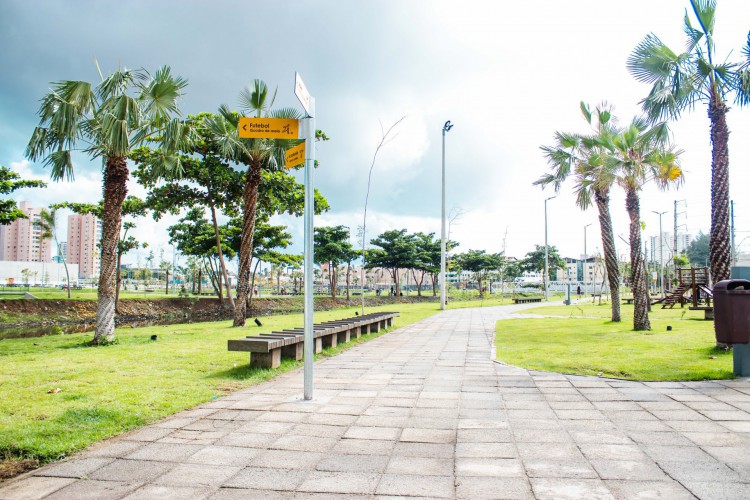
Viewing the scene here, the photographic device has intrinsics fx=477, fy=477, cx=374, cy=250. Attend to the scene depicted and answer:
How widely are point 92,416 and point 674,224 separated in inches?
1822

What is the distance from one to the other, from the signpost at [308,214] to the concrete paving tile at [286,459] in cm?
157

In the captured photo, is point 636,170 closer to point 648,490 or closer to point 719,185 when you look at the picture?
point 719,185

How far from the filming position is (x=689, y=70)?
9.69 meters

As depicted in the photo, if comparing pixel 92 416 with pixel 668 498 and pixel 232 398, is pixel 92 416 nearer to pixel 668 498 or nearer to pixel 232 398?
pixel 232 398

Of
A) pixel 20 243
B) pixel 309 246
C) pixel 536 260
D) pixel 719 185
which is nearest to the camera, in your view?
pixel 309 246

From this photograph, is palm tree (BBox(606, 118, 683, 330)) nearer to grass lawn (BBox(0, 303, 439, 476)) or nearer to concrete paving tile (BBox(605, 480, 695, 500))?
grass lawn (BBox(0, 303, 439, 476))

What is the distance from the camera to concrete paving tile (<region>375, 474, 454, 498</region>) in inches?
102

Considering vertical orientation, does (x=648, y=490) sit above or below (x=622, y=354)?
above

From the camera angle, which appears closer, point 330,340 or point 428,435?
point 428,435

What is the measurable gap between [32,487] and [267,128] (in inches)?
143

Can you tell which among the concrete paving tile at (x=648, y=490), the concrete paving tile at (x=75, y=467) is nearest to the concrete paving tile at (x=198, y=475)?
the concrete paving tile at (x=75, y=467)

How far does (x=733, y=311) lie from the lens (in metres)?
5.96

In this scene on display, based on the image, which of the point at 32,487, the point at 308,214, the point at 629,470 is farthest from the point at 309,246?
the point at 629,470

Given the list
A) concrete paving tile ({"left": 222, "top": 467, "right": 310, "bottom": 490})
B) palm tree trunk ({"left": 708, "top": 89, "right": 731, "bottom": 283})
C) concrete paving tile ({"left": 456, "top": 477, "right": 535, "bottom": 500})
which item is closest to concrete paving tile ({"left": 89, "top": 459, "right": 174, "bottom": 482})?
concrete paving tile ({"left": 222, "top": 467, "right": 310, "bottom": 490})
